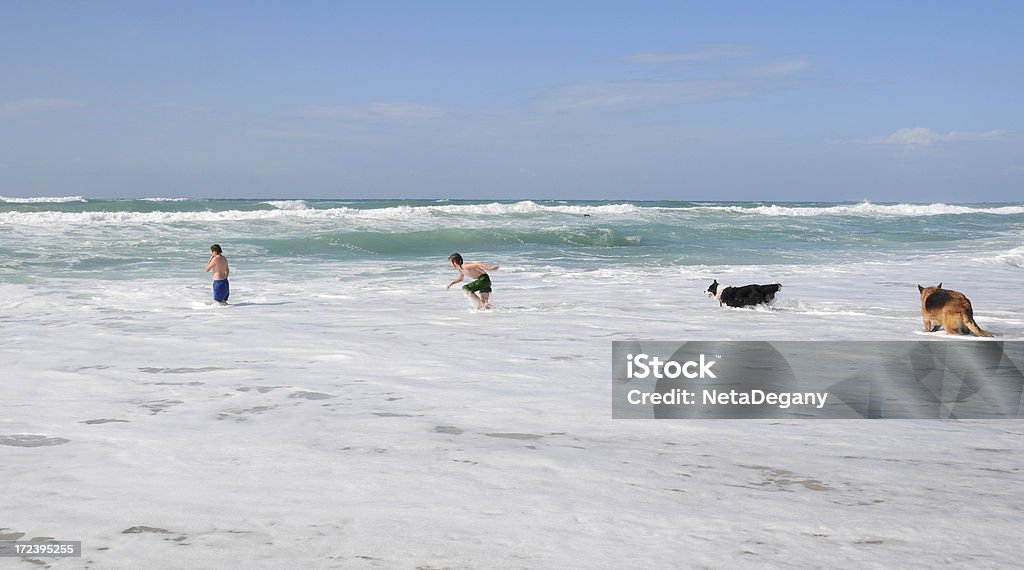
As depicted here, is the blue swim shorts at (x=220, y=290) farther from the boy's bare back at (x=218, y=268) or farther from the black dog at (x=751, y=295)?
the black dog at (x=751, y=295)

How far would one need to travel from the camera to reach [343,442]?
4723 millimetres

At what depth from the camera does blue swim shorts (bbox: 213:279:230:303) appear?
11.8 metres

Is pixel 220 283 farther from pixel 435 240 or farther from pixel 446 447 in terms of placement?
pixel 435 240

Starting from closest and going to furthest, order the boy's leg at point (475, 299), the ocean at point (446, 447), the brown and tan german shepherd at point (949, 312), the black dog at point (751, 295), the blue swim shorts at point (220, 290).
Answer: the ocean at point (446, 447)
the brown and tan german shepherd at point (949, 312)
the black dog at point (751, 295)
the boy's leg at point (475, 299)
the blue swim shorts at point (220, 290)

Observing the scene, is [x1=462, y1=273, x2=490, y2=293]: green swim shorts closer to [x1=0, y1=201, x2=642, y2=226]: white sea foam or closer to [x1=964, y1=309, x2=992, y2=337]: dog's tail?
[x1=964, y1=309, x2=992, y2=337]: dog's tail

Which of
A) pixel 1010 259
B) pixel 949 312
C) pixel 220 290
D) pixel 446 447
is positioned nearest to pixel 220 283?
pixel 220 290

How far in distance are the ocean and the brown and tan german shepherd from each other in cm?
19

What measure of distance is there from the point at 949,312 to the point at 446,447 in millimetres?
6102

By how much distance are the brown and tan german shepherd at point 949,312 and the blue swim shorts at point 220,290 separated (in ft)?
29.0

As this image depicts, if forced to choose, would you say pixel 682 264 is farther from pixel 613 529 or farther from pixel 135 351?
pixel 613 529

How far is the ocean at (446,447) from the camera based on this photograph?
3.21 meters

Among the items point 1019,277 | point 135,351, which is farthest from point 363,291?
point 1019,277

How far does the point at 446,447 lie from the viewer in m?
4.61

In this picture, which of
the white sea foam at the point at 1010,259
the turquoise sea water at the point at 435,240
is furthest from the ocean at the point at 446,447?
the turquoise sea water at the point at 435,240
